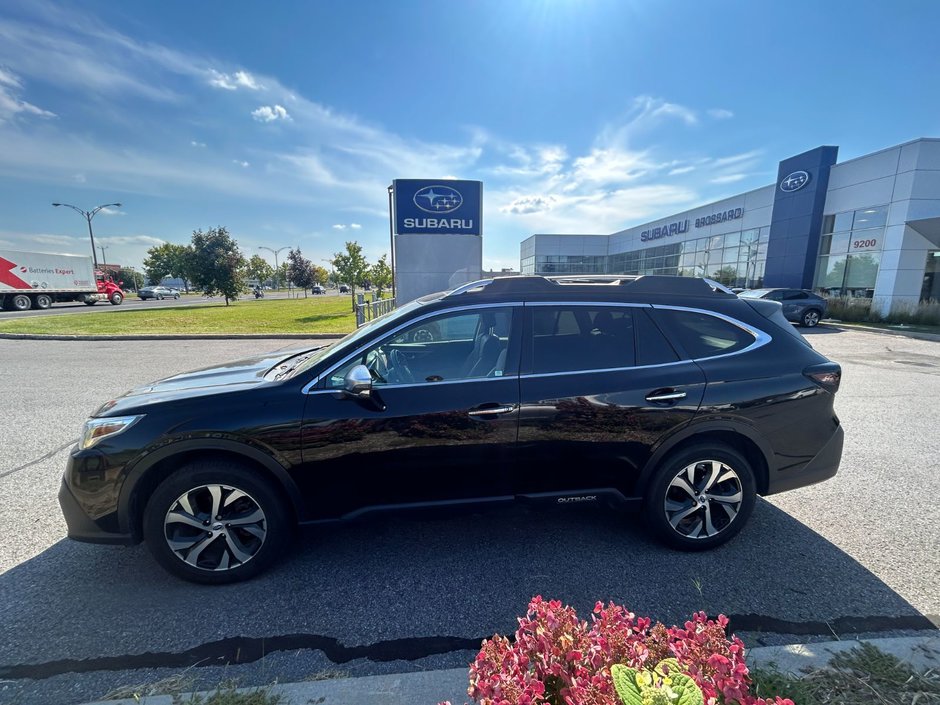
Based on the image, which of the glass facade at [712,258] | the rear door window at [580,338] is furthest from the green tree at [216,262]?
the rear door window at [580,338]

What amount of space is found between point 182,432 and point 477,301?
1944 mm

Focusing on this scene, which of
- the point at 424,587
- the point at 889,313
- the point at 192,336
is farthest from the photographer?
the point at 889,313

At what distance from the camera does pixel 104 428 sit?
2463mm

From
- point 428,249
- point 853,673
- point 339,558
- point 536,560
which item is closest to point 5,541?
point 339,558

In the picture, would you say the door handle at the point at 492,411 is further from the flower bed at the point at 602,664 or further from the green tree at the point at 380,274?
the green tree at the point at 380,274

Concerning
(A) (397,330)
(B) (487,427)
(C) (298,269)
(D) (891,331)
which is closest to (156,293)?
(C) (298,269)

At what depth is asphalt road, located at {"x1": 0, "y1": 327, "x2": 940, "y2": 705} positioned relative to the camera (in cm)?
205

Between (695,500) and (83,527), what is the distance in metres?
3.82

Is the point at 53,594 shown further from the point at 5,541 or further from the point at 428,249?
the point at 428,249

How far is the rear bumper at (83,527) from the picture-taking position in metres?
2.44

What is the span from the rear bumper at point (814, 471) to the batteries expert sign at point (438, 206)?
10372 mm

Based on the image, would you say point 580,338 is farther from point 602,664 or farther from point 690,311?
point 602,664

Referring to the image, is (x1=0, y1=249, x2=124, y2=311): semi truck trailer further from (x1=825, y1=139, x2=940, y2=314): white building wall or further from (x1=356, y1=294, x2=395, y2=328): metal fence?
(x1=825, y1=139, x2=940, y2=314): white building wall

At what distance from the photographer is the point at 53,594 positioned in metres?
2.44
